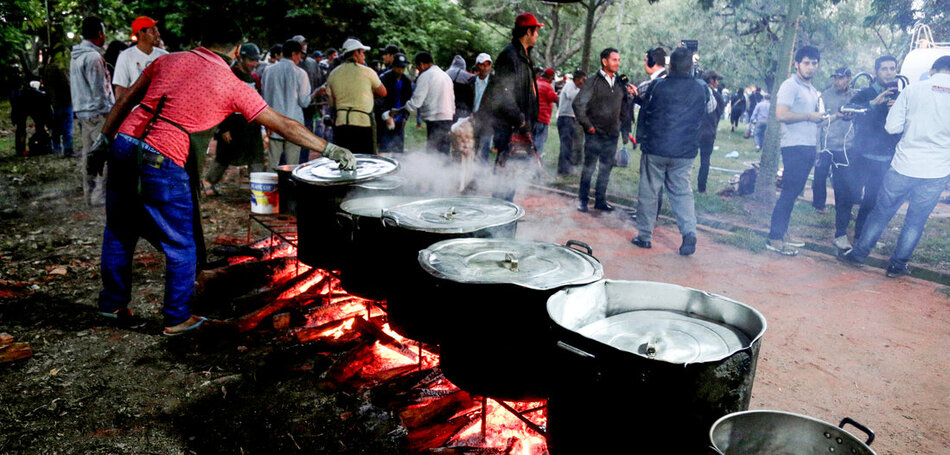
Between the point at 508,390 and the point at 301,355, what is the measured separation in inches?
76.8

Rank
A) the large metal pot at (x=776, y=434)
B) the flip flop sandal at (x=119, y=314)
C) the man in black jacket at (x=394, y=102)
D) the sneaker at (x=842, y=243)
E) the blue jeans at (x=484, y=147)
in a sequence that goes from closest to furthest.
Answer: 1. the large metal pot at (x=776, y=434)
2. the flip flop sandal at (x=119, y=314)
3. the sneaker at (x=842, y=243)
4. the blue jeans at (x=484, y=147)
5. the man in black jacket at (x=394, y=102)

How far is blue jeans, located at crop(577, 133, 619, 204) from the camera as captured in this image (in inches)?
338

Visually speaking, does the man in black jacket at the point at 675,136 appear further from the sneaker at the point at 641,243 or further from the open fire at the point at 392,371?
the open fire at the point at 392,371

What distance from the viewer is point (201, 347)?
4094 millimetres

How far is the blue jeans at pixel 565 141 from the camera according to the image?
1204 cm

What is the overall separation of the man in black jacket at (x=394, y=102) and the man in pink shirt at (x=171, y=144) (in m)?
6.19

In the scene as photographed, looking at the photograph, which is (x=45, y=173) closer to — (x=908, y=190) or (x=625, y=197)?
(x=625, y=197)

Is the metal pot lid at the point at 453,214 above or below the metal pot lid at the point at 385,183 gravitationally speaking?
below

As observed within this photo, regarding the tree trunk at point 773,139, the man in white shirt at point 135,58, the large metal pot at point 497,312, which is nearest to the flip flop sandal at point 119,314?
the large metal pot at point 497,312

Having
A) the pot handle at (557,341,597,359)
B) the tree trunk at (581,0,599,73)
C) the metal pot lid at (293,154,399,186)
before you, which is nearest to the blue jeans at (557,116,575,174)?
the tree trunk at (581,0,599,73)

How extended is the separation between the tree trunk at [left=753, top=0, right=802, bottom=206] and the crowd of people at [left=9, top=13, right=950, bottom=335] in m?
0.69

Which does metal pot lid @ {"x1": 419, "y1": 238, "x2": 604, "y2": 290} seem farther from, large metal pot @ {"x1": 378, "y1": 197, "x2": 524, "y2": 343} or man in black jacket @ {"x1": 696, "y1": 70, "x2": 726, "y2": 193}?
man in black jacket @ {"x1": 696, "y1": 70, "x2": 726, "y2": 193}

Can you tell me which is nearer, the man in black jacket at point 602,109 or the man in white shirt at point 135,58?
the man in white shirt at point 135,58

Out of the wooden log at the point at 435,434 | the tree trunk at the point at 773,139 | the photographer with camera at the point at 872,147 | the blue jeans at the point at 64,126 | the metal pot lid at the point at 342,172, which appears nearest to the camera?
the wooden log at the point at 435,434
